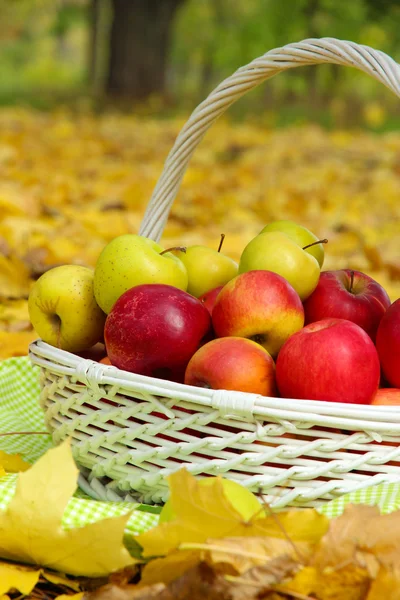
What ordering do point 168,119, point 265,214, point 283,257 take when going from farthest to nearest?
point 168,119
point 265,214
point 283,257

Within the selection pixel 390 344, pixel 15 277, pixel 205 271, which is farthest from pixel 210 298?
pixel 15 277

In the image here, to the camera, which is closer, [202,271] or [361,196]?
[202,271]

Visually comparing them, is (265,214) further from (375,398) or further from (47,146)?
(375,398)

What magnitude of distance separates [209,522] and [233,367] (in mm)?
301

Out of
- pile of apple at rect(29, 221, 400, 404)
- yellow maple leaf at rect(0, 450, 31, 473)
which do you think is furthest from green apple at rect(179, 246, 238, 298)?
yellow maple leaf at rect(0, 450, 31, 473)

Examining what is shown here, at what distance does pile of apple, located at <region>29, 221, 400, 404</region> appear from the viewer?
1.12 metres

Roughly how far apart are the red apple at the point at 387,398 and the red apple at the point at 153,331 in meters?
0.29

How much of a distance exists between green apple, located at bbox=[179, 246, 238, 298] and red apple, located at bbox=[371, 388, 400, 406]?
43 cm

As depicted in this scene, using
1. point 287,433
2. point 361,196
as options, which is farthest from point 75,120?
point 287,433

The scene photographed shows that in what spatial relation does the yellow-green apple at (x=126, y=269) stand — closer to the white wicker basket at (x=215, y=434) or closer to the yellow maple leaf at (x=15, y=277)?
the white wicker basket at (x=215, y=434)

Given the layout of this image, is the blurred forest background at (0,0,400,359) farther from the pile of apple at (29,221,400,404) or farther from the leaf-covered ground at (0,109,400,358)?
the pile of apple at (29,221,400,404)

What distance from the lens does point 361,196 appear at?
4.88 metres

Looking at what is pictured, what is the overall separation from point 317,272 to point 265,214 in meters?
2.91

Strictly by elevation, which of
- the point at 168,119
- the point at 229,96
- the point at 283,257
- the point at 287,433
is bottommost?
the point at 168,119
